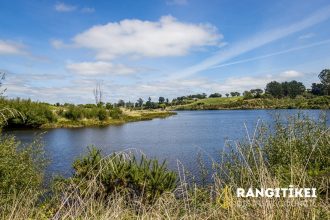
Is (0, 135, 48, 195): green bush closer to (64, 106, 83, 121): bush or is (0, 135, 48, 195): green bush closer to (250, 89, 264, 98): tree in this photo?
(250, 89, 264, 98): tree

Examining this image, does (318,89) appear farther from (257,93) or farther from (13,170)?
(13,170)

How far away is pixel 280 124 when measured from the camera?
574 inches

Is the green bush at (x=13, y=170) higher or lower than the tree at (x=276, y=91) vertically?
lower

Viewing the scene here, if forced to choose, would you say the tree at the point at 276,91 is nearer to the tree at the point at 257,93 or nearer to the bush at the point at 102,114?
the tree at the point at 257,93

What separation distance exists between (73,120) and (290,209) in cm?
7554

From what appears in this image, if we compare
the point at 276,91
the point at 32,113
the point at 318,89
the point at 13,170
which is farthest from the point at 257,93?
the point at 318,89

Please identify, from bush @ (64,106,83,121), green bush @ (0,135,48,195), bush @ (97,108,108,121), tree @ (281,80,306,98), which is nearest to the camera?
green bush @ (0,135,48,195)

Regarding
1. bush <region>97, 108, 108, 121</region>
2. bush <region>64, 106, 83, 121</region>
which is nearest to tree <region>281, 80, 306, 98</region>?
bush <region>97, 108, 108, 121</region>

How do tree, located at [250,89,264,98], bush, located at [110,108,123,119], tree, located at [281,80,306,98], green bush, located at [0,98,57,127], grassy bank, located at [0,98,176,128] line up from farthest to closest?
bush, located at [110,108,123,119]
grassy bank, located at [0,98,176,128]
green bush, located at [0,98,57,127]
tree, located at [281,80,306,98]
tree, located at [250,89,264,98]

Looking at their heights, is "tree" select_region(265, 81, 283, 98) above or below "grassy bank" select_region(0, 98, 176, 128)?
above

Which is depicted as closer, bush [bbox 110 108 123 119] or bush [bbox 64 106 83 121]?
bush [bbox 64 106 83 121]

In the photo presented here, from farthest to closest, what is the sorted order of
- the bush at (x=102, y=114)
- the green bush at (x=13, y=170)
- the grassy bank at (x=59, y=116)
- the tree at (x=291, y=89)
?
the bush at (x=102, y=114) < the grassy bank at (x=59, y=116) < the tree at (x=291, y=89) < the green bush at (x=13, y=170)

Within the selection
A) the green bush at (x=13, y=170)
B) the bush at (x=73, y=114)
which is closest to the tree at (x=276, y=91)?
the green bush at (x=13, y=170)

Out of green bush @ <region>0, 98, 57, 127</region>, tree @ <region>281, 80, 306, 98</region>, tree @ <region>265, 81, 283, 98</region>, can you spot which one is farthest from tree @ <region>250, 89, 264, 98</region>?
green bush @ <region>0, 98, 57, 127</region>
